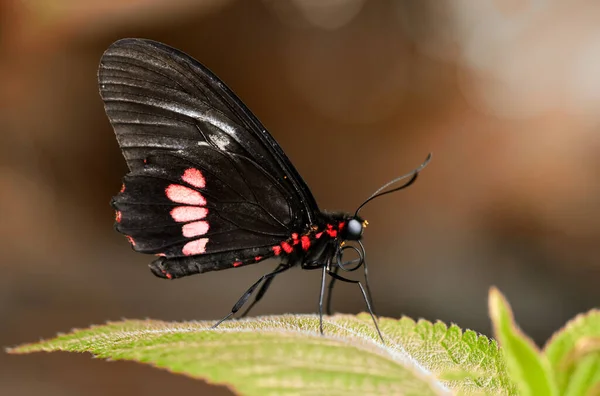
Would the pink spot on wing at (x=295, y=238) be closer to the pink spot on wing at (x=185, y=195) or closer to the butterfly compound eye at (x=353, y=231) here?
the butterfly compound eye at (x=353, y=231)

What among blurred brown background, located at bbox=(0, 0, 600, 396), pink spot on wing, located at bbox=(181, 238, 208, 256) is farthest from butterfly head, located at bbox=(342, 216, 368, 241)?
blurred brown background, located at bbox=(0, 0, 600, 396)

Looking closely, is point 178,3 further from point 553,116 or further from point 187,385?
point 553,116

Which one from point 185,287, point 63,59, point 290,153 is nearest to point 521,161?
point 290,153

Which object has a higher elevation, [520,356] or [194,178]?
[194,178]

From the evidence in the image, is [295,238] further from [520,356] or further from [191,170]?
[520,356]

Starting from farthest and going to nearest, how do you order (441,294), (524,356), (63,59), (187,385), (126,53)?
(63,59)
(441,294)
(187,385)
(126,53)
(524,356)

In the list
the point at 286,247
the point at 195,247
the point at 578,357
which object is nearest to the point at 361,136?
the point at 286,247
